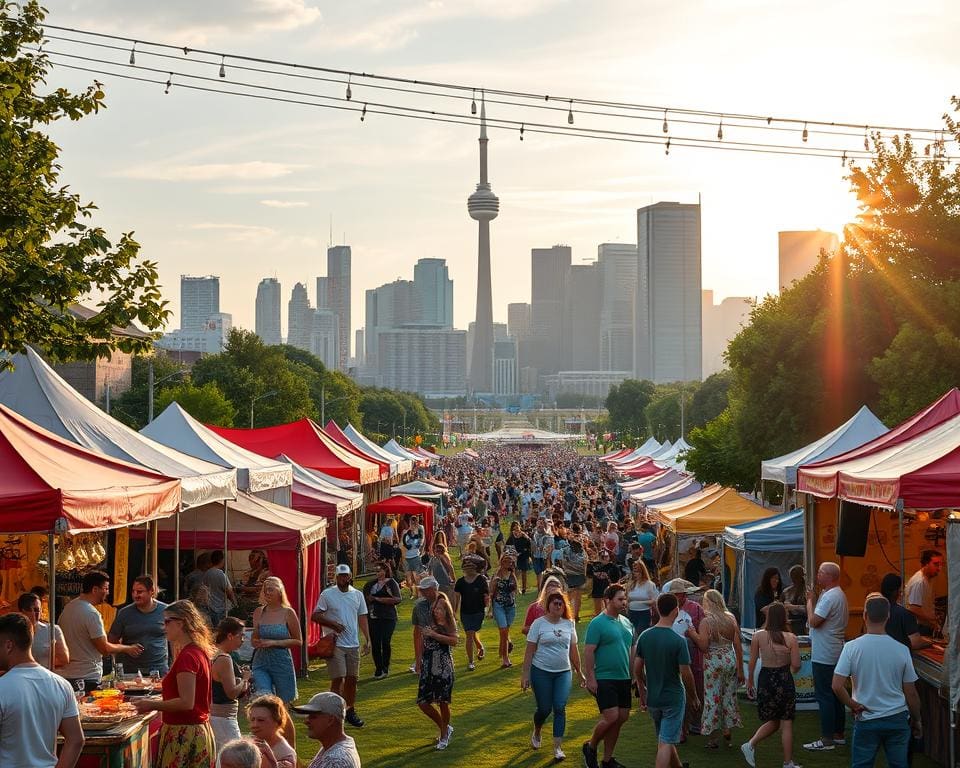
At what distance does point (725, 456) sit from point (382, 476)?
32.1 ft

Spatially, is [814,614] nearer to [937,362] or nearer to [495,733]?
[495,733]

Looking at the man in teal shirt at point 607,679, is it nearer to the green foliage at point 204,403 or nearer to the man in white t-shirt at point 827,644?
the man in white t-shirt at point 827,644

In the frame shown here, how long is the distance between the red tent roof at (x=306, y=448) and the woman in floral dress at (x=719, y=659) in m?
16.6

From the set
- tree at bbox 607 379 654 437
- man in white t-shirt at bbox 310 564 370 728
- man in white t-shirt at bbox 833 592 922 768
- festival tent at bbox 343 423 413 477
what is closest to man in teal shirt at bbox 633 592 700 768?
man in white t-shirt at bbox 833 592 922 768

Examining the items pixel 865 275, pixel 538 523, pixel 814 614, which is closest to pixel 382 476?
pixel 538 523

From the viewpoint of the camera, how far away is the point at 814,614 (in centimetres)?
1230

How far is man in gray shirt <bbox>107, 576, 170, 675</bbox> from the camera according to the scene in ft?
37.0

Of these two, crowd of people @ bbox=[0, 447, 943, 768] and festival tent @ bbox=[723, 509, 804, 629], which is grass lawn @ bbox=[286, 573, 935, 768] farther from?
festival tent @ bbox=[723, 509, 804, 629]

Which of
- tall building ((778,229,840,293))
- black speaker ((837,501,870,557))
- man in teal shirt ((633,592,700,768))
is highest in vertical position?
tall building ((778,229,840,293))

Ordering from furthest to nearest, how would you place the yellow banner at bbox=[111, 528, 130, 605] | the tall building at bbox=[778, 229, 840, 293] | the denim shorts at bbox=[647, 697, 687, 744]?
the tall building at bbox=[778, 229, 840, 293] < the yellow banner at bbox=[111, 528, 130, 605] < the denim shorts at bbox=[647, 697, 687, 744]

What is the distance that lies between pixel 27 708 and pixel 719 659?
281 inches

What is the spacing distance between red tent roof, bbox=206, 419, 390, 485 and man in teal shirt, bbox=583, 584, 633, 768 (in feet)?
57.4

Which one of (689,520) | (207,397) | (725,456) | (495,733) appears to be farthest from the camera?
(207,397)

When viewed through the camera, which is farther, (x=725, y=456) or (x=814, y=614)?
(x=725, y=456)
